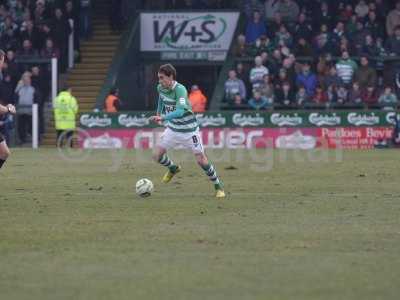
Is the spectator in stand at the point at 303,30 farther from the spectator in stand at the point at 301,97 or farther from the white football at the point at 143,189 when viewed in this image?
the white football at the point at 143,189

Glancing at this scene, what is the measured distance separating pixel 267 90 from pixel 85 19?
25.1 ft

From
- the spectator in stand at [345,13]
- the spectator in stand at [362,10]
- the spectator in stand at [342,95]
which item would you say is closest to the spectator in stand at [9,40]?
the spectator in stand at [345,13]

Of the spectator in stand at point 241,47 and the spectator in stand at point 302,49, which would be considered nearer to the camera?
the spectator in stand at point 302,49

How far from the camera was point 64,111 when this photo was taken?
1286 inches

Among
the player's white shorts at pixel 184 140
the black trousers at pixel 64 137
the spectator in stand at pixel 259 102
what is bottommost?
the black trousers at pixel 64 137

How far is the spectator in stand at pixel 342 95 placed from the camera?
32.9 meters

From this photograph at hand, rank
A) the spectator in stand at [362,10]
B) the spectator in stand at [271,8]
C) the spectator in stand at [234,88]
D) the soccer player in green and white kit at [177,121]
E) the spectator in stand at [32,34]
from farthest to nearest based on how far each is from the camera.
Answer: the spectator in stand at [271,8] < the spectator in stand at [32,34] < the spectator in stand at [362,10] < the spectator in stand at [234,88] < the soccer player in green and white kit at [177,121]

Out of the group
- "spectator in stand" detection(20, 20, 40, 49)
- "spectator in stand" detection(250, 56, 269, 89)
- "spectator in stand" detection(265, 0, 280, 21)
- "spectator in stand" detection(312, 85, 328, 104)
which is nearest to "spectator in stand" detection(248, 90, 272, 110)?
"spectator in stand" detection(250, 56, 269, 89)

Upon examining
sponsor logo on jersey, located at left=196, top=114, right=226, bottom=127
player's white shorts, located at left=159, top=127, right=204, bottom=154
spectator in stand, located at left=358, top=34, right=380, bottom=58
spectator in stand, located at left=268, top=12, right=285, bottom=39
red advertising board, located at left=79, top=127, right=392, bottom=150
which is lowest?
red advertising board, located at left=79, top=127, right=392, bottom=150

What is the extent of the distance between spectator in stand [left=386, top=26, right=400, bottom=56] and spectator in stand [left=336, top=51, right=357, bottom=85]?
1.29 m

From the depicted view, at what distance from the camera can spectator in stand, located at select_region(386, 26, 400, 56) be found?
33.4m

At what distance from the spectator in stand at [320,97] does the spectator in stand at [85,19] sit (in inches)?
340

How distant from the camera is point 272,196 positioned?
56.6 ft

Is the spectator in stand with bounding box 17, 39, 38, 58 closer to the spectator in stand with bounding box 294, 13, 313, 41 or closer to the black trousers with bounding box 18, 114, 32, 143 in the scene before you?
the black trousers with bounding box 18, 114, 32, 143
